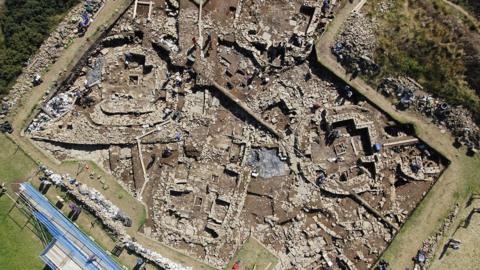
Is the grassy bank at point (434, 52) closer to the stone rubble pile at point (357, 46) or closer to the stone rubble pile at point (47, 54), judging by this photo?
the stone rubble pile at point (357, 46)

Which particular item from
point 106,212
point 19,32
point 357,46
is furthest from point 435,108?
point 19,32

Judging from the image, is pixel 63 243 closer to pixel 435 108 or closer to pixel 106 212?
pixel 106 212

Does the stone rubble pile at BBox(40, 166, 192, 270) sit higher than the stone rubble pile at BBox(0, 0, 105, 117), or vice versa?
the stone rubble pile at BBox(0, 0, 105, 117)

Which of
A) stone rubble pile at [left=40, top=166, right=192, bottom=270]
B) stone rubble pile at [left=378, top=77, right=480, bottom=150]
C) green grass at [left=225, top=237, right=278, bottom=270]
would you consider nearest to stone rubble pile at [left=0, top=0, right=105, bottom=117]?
stone rubble pile at [left=40, top=166, right=192, bottom=270]

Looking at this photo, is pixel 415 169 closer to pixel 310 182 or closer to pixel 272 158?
pixel 310 182

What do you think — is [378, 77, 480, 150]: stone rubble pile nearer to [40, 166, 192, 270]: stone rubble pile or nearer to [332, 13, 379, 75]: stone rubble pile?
[332, 13, 379, 75]: stone rubble pile

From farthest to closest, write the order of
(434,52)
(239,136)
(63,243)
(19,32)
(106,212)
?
(239,136)
(434,52)
(19,32)
(106,212)
(63,243)

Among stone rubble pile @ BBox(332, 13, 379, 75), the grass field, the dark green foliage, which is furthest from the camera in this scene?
stone rubble pile @ BBox(332, 13, 379, 75)
